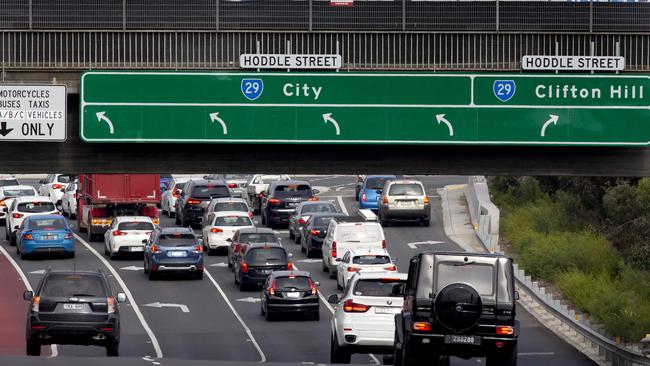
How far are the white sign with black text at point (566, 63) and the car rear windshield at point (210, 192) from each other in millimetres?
27775

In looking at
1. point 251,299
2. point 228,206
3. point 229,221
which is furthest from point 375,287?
point 228,206

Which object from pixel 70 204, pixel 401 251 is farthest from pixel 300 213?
pixel 70 204

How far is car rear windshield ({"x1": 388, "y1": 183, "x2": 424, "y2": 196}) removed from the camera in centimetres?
5847

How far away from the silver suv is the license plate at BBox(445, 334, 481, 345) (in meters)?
33.3

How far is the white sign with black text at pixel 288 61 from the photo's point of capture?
3428 centimetres

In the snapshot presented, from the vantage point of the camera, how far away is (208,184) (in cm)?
6188

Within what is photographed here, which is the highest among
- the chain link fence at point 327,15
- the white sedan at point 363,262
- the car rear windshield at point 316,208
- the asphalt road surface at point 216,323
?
the chain link fence at point 327,15

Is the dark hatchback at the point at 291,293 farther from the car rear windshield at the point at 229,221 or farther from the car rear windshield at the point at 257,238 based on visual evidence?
the car rear windshield at the point at 229,221

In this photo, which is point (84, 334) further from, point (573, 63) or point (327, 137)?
point (573, 63)

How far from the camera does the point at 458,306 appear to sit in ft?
82.1

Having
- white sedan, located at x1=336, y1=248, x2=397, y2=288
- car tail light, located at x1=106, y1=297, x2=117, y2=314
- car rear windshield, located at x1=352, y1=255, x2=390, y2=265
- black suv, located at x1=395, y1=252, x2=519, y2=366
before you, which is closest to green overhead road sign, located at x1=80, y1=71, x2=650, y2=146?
car tail light, located at x1=106, y1=297, x2=117, y2=314

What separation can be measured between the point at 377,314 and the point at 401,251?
81.5ft

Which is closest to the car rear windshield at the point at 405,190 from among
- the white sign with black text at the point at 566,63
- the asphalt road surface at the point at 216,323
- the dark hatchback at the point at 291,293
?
the asphalt road surface at the point at 216,323

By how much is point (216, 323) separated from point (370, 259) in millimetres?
5768
